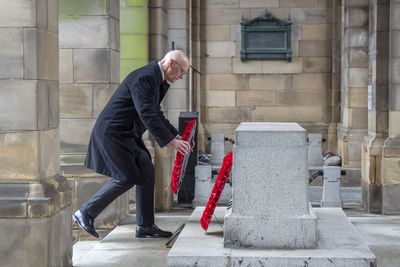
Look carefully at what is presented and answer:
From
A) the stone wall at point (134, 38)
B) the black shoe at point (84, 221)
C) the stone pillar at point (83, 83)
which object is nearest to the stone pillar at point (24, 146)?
the black shoe at point (84, 221)

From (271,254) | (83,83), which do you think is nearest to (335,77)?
(83,83)

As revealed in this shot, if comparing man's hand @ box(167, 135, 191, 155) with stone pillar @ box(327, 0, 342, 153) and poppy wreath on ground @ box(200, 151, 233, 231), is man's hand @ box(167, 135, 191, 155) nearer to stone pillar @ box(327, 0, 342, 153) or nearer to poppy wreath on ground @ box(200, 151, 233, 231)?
poppy wreath on ground @ box(200, 151, 233, 231)

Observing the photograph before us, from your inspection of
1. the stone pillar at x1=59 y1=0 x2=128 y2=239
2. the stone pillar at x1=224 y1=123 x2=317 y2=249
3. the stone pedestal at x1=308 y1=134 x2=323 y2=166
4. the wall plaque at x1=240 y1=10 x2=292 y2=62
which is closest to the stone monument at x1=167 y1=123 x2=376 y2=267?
the stone pillar at x1=224 y1=123 x2=317 y2=249

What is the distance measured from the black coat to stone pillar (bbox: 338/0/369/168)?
435 inches

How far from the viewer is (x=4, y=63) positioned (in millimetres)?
6949

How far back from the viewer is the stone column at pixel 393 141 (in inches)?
532

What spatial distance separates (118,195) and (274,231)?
1747 millimetres

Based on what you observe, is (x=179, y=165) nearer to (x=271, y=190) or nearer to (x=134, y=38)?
(x=271, y=190)

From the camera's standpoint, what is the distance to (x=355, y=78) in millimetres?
18516

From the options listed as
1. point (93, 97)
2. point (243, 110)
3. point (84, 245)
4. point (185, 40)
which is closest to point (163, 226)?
point (84, 245)

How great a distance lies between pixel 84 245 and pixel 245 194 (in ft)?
9.46

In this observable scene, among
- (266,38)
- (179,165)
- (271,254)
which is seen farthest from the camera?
(266,38)

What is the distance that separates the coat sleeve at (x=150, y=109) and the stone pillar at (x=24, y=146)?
0.90m

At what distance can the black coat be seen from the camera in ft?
25.2
